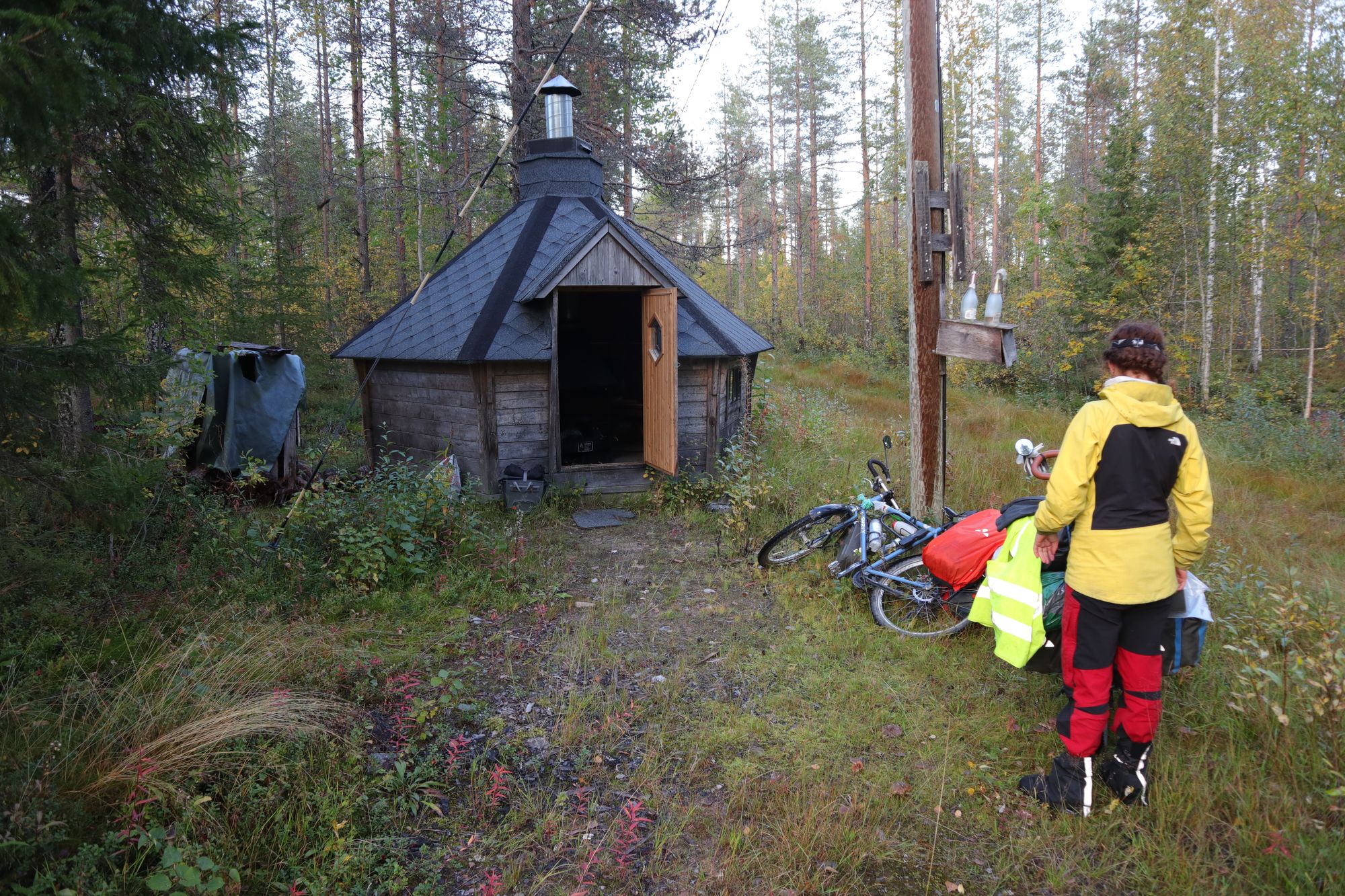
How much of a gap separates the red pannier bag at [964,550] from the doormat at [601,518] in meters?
3.95

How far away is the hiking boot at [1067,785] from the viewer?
3113 millimetres

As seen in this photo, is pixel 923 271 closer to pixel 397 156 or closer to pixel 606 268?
pixel 606 268

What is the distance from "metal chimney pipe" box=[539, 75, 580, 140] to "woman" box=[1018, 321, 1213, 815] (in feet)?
28.9

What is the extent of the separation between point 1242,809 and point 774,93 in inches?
1225

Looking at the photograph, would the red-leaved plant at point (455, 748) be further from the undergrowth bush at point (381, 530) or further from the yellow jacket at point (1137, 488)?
the yellow jacket at point (1137, 488)

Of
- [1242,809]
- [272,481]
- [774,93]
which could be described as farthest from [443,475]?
[774,93]

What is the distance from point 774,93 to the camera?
29.6 m

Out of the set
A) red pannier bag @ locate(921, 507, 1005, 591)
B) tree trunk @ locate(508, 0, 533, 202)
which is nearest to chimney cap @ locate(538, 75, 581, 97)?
tree trunk @ locate(508, 0, 533, 202)

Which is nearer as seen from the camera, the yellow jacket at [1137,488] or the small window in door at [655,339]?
the yellow jacket at [1137,488]

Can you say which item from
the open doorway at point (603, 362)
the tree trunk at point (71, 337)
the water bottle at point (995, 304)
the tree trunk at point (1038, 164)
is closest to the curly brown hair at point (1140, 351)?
the water bottle at point (995, 304)

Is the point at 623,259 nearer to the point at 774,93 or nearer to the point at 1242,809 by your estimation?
the point at 1242,809

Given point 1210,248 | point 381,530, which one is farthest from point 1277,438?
point 381,530

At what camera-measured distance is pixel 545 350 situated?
8.11 m

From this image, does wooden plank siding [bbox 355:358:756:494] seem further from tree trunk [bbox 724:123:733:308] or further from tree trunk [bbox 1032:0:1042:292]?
tree trunk [bbox 724:123:733:308]
